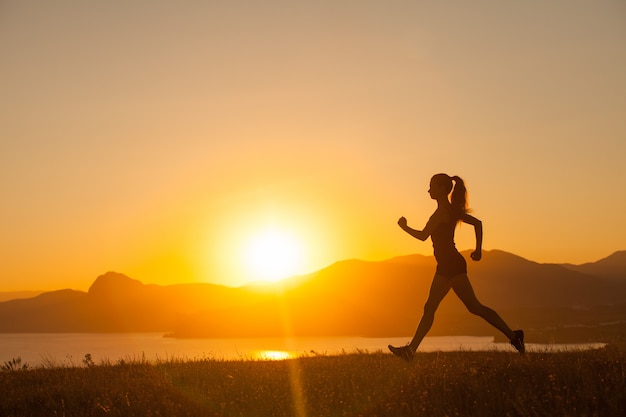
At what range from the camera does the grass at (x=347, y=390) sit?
6.75 meters

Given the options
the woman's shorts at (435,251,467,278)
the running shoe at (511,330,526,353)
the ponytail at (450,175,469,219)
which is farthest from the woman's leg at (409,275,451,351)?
the running shoe at (511,330,526,353)

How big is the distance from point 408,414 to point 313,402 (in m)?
1.80

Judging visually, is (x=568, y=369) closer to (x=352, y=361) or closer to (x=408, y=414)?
(x=408, y=414)

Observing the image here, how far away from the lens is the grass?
22.1ft

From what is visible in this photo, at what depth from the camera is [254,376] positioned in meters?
10.2

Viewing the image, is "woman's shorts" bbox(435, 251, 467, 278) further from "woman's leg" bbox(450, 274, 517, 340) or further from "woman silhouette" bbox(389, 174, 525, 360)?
"woman's leg" bbox(450, 274, 517, 340)

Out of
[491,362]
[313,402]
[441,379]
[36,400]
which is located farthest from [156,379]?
[491,362]

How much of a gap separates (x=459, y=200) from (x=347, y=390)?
4383 millimetres

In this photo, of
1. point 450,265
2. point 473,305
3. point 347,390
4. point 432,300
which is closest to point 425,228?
point 450,265

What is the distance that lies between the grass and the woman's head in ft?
9.33

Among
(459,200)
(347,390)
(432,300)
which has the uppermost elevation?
(459,200)

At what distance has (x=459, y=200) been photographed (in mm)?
11109

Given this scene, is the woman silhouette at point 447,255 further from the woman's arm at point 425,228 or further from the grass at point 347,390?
the grass at point 347,390

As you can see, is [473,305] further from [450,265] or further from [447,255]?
[447,255]
